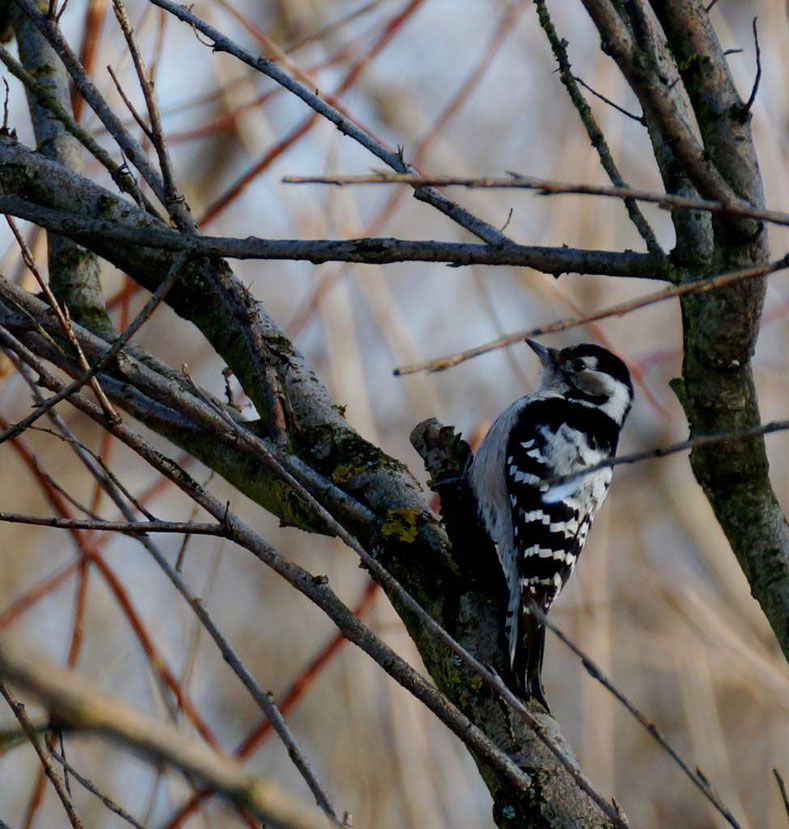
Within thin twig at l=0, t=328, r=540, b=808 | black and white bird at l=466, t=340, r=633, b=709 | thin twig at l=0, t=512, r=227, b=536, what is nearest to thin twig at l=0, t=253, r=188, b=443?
thin twig at l=0, t=328, r=540, b=808

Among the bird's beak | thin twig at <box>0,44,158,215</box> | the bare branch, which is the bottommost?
the bare branch

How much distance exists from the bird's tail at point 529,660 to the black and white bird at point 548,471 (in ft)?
0.23

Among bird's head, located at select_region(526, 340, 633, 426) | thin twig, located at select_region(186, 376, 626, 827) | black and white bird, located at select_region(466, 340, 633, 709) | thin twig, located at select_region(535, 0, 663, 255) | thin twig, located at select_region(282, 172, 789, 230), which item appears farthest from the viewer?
A: bird's head, located at select_region(526, 340, 633, 426)

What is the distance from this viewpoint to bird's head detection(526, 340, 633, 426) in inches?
207

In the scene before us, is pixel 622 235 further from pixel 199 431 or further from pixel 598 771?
pixel 199 431

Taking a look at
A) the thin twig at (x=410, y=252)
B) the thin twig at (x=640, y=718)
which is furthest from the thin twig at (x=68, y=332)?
the thin twig at (x=640, y=718)

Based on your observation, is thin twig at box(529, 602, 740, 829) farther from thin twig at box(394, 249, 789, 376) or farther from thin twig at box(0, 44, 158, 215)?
thin twig at box(0, 44, 158, 215)

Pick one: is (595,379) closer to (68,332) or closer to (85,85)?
(85,85)

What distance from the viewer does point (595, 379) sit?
5.29 metres

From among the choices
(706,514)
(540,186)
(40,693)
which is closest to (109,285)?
(706,514)

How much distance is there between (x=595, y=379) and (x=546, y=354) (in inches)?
12.4

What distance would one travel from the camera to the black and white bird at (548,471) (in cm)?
423

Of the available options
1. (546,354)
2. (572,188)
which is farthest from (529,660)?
(546,354)

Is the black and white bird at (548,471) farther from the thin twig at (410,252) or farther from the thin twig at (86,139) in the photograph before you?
the thin twig at (86,139)
